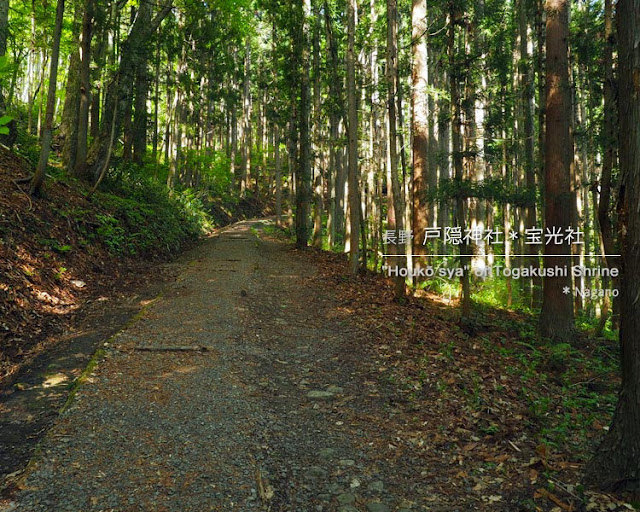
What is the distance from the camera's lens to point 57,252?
846 cm

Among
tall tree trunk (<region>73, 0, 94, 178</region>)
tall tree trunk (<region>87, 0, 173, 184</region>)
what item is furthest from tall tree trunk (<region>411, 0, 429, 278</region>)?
tall tree trunk (<region>73, 0, 94, 178</region>)

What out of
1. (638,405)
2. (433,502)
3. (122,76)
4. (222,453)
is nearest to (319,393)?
(222,453)

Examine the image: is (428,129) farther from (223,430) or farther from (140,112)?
(223,430)

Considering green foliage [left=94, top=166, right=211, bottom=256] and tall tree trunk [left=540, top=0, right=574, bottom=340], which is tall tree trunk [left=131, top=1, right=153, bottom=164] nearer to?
green foliage [left=94, top=166, right=211, bottom=256]

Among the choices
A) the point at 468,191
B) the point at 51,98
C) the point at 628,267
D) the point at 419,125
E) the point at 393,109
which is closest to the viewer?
the point at 628,267

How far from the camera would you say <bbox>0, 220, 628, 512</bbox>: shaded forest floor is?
3.41 m

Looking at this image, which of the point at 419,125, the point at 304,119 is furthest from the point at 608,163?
the point at 304,119

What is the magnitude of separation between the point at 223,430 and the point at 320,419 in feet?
3.46

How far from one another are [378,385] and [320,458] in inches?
70.4

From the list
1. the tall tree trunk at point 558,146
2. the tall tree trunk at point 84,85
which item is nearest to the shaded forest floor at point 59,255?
the tall tree trunk at point 84,85

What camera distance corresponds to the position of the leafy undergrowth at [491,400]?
358 cm

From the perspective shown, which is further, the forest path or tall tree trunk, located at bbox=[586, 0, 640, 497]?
the forest path

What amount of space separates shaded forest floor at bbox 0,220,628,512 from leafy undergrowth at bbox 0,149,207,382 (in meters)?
1.18

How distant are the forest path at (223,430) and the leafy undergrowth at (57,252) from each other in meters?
1.16
